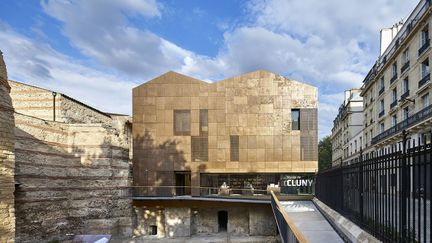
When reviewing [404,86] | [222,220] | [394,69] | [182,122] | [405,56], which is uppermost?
[405,56]

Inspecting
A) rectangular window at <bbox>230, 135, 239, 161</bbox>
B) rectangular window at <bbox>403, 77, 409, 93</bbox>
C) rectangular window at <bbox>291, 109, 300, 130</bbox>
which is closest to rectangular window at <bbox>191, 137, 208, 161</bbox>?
rectangular window at <bbox>230, 135, 239, 161</bbox>

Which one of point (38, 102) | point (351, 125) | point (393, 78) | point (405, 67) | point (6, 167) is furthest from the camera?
point (351, 125)

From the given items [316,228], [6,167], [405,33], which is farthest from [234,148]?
[316,228]

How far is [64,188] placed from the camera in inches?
830

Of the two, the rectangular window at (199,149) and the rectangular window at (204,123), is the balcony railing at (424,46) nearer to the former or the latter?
the rectangular window at (204,123)

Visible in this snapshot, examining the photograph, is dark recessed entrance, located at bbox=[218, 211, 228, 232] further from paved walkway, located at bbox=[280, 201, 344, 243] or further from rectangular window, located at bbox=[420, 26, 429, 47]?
rectangular window, located at bbox=[420, 26, 429, 47]

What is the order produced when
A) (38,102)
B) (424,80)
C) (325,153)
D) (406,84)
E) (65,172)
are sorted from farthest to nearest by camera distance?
(325,153) → (406,84) → (38,102) → (424,80) → (65,172)

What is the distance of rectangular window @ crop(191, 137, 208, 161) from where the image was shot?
1150 inches

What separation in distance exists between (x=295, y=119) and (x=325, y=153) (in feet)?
156

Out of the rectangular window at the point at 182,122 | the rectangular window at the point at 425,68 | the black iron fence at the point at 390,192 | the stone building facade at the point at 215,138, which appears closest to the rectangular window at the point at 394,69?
the rectangular window at the point at 425,68

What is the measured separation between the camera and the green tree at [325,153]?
230 ft

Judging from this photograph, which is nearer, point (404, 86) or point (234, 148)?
point (404, 86)

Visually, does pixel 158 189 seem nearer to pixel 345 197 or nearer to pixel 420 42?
pixel 345 197

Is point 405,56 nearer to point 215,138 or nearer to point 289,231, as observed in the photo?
point 215,138
